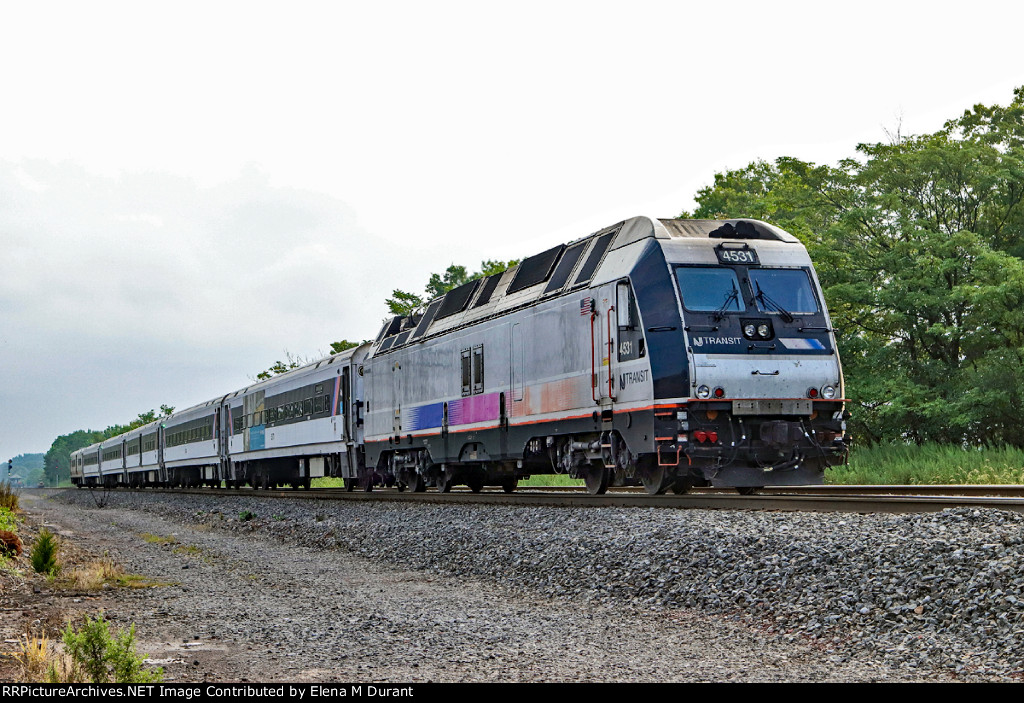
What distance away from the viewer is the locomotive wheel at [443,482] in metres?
21.2

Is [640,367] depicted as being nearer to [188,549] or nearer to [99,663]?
[188,549]

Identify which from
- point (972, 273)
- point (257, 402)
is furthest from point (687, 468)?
point (257, 402)

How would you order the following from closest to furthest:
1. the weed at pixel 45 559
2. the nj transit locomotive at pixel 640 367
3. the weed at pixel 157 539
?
the weed at pixel 45 559, the nj transit locomotive at pixel 640 367, the weed at pixel 157 539

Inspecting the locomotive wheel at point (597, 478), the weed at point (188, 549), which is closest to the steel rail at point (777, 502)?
the locomotive wheel at point (597, 478)

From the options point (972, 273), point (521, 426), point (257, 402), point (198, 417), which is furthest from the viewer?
point (198, 417)

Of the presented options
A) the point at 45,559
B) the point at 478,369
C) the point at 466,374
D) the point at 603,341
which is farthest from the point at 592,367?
the point at 45,559

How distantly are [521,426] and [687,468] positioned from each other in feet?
13.1

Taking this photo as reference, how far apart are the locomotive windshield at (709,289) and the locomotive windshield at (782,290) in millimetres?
306

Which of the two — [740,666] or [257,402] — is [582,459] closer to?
[740,666]

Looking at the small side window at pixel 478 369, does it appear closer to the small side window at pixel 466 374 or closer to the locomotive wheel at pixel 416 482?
the small side window at pixel 466 374

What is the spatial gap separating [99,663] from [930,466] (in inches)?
691

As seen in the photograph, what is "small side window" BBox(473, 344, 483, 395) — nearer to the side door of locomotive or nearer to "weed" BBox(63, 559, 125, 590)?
the side door of locomotive

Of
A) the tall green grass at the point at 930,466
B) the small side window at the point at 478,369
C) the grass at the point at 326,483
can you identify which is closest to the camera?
the small side window at the point at 478,369

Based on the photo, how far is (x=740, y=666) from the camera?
6766 mm
